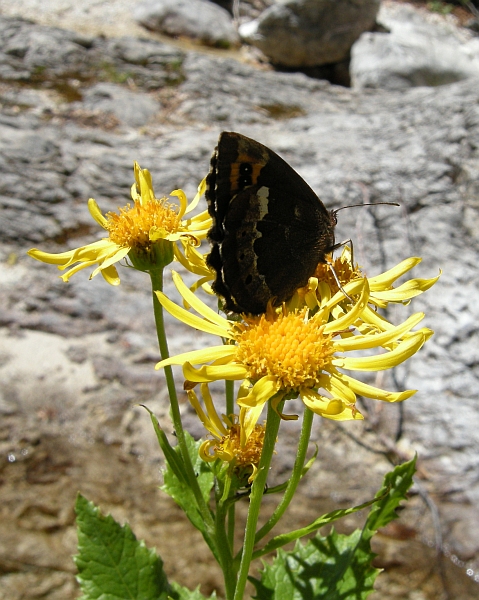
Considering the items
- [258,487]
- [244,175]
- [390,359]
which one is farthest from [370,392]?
[244,175]

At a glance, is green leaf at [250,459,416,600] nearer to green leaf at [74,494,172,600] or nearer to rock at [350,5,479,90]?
green leaf at [74,494,172,600]

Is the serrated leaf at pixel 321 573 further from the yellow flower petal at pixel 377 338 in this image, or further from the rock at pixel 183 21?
the rock at pixel 183 21

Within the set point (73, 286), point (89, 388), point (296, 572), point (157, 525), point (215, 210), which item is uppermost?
point (215, 210)

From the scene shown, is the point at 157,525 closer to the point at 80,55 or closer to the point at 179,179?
the point at 179,179

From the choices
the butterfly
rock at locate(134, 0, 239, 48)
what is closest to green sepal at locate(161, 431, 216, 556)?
the butterfly

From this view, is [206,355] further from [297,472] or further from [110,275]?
[110,275]

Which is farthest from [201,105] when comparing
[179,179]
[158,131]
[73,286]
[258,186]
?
[258,186]
